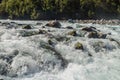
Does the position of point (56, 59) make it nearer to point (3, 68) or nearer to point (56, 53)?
point (56, 53)

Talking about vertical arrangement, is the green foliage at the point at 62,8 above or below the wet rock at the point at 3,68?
below

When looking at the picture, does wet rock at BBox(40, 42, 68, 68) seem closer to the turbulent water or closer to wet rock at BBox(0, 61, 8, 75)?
the turbulent water

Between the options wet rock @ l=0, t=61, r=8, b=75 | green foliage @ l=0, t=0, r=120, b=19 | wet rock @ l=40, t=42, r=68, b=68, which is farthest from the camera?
green foliage @ l=0, t=0, r=120, b=19

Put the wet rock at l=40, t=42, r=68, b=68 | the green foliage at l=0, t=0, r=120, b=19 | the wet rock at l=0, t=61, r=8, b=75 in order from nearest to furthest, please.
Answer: the wet rock at l=0, t=61, r=8, b=75 < the wet rock at l=40, t=42, r=68, b=68 < the green foliage at l=0, t=0, r=120, b=19

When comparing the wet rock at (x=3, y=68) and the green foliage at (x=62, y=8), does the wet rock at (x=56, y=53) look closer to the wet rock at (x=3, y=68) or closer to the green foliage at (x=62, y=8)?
the wet rock at (x=3, y=68)

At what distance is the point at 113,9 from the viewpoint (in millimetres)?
65000

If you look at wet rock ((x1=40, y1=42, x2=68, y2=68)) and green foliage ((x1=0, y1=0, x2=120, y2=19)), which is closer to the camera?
wet rock ((x1=40, y1=42, x2=68, y2=68))

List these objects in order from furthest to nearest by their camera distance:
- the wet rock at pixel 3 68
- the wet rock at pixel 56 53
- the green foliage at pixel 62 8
Answer: the green foliage at pixel 62 8, the wet rock at pixel 56 53, the wet rock at pixel 3 68

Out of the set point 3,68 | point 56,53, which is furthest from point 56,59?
point 3,68

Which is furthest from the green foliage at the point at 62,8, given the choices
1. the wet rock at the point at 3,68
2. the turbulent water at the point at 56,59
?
the wet rock at the point at 3,68

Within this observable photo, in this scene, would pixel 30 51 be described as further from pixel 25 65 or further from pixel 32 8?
pixel 32 8

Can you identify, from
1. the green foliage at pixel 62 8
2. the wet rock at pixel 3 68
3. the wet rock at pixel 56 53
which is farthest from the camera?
the green foliage at pixel 62 8

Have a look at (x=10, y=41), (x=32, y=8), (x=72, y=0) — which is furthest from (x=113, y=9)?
(x=10, y=41)

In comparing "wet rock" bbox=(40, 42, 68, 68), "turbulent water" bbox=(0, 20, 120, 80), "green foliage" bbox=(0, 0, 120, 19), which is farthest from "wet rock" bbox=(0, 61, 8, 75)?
"green foliage" bbox=(0, 0, 120, 19)
